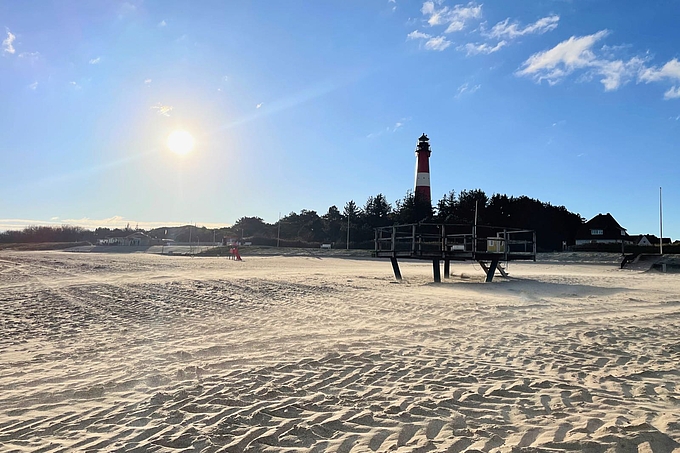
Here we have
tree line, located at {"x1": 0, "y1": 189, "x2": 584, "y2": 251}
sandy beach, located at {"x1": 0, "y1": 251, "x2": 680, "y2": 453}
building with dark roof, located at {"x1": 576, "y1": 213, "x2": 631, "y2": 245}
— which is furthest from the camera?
building with dark roof, located at {"x1": 576, "y1": 213, "x2": 631, "y2": 245}

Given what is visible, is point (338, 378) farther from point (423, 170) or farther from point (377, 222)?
point (377, 222)

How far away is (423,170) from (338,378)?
5436 centimetres

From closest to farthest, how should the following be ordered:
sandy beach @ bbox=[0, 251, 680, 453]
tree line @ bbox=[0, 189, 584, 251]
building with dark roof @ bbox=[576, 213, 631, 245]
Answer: sandy beach @ bbox=[0, 251, 680, 453] → tree line @ bbox=[0, 189, 584, 251] → building with dark roof @ bbox=[576, 213, 631, 245]

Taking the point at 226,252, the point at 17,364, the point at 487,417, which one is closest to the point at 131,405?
the point at 17,364

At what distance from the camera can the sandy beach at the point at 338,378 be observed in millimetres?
3412

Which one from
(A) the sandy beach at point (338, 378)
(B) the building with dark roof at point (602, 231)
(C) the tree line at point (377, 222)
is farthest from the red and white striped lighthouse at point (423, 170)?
(A) the sandy beach at point (338, 378)

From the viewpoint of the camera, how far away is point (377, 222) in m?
70.7

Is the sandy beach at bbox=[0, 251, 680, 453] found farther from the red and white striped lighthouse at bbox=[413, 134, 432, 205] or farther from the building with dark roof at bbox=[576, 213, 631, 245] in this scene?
the building with dark roof at bbox=[576, 213, 631, 245]

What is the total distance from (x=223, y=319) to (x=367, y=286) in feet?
22.6

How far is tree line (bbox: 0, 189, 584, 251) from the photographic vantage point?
56750 mm

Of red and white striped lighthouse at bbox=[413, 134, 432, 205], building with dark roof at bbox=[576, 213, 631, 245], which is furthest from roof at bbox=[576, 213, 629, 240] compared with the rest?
red and white striped lighthouse at bbox=[413, 134, 432, 205]

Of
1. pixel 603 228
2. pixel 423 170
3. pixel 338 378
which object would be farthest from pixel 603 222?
pixel 338 378

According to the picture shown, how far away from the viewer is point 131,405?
407 centimetres

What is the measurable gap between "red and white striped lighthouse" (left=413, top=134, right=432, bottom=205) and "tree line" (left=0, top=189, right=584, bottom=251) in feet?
4.12
